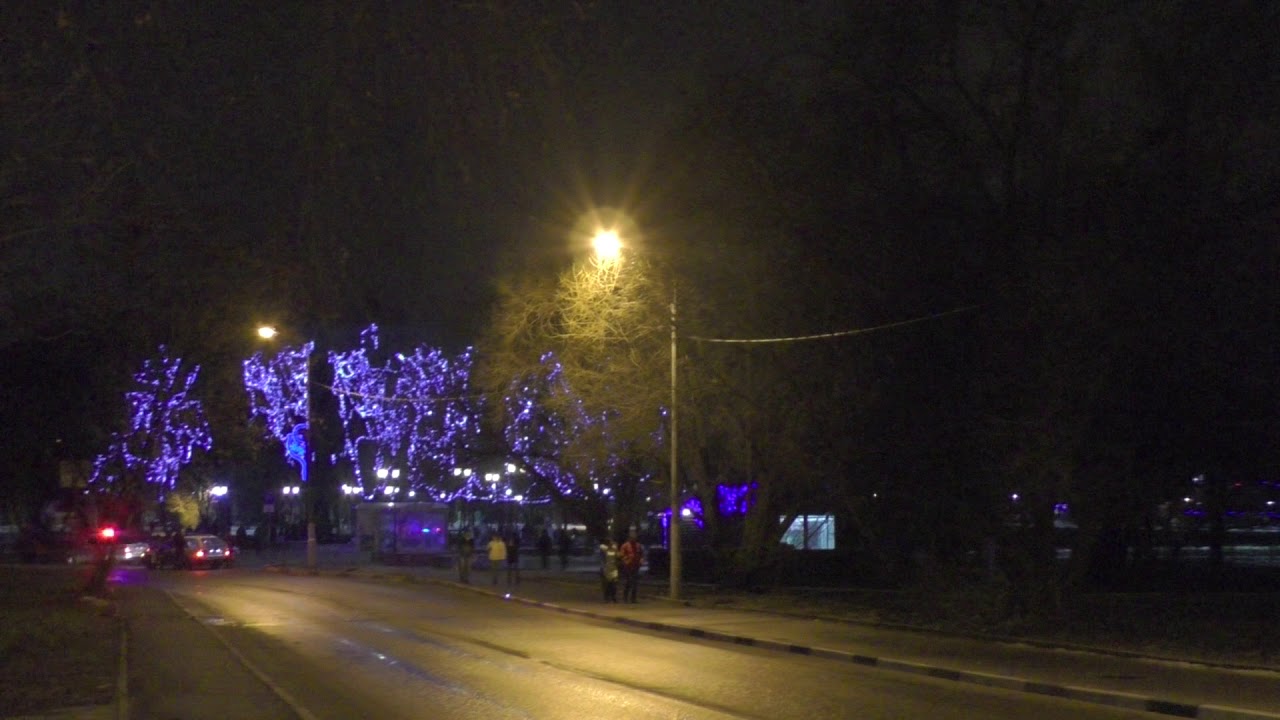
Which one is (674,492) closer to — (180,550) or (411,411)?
(411,411)

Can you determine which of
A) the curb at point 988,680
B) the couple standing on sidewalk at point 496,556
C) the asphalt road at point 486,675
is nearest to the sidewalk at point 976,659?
the curb at point 988,680

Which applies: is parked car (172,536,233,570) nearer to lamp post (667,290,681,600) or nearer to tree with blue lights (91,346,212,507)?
tree with blue lights (91,346,212,507)

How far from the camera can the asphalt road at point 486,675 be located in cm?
1445

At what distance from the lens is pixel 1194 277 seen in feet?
79.7

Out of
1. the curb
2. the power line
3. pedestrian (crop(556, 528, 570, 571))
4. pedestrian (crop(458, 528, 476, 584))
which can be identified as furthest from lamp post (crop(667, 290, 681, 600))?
pedestrian (crop(556, 528, 570, 571))

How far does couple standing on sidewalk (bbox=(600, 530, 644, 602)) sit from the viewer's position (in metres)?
32.5

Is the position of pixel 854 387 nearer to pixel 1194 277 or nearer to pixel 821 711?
pixel 1194 277

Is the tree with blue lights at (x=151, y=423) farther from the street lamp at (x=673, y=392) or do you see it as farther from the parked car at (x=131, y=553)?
the parked car at (x=131, y=553)

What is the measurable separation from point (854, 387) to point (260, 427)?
54.3 feet

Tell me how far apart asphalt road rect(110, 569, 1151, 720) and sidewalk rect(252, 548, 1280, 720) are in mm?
573

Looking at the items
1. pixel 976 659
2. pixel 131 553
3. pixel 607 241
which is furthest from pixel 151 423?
pixel 131 553

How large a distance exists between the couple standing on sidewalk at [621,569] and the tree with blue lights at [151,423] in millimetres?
10552

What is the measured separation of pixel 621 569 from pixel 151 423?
39.3ft

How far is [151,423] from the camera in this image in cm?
3247
